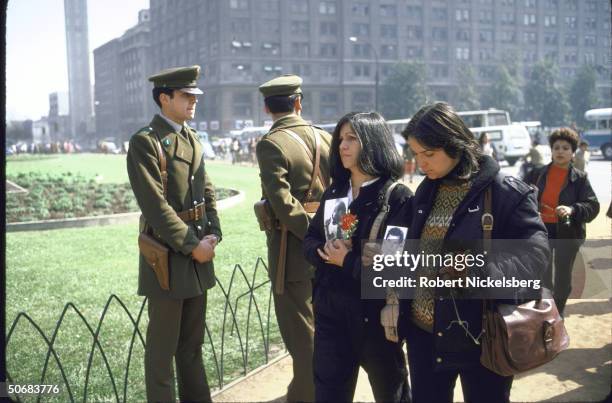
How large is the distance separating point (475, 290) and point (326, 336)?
0.80 meters

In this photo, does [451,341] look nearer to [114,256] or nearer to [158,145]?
[158,145]

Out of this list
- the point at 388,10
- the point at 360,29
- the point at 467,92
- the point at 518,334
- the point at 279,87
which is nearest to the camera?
the point at 518,334

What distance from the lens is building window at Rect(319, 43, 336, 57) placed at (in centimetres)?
8138

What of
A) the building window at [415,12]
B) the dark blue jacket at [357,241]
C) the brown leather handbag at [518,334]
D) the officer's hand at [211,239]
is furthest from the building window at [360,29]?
the brown leather handbag at [518,334]

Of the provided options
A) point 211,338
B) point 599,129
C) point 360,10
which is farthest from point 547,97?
point 211,338

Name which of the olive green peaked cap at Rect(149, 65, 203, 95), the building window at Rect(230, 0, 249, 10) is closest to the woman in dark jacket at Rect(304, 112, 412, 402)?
the olive green peaked cap at Rect(149, 65, 203, 95)

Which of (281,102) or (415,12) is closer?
(281,102)

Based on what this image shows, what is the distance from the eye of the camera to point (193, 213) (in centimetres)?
362

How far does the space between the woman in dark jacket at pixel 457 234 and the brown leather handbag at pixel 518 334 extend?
59 mm

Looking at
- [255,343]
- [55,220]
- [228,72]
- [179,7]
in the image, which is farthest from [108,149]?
[255,343]

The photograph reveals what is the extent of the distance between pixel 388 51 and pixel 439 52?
774cm

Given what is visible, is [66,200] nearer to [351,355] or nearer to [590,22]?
[351,355]

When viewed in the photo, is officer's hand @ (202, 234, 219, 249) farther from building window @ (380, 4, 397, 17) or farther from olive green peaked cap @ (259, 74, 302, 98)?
building window @ (380, 4, 397, 17)

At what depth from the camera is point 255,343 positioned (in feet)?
18.1
